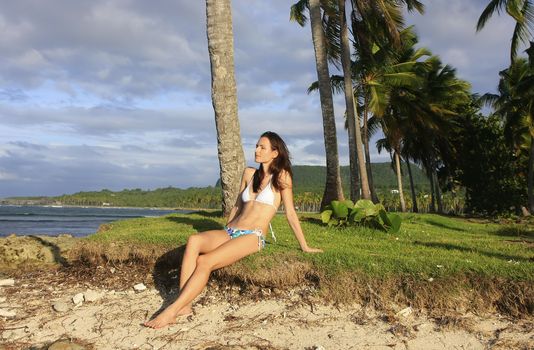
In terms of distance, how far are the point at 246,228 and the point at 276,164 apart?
2.77 ft

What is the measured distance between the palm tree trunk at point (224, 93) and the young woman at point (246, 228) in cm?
405

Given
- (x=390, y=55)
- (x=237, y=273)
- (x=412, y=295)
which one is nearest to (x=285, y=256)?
(x=237, y=273)

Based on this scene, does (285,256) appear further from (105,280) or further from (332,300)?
(105,280)

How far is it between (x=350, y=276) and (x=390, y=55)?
18.3 m

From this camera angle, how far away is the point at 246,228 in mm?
5566

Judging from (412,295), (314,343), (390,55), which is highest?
(390,55)

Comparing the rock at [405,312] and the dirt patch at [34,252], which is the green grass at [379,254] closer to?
the rock at [405,312]

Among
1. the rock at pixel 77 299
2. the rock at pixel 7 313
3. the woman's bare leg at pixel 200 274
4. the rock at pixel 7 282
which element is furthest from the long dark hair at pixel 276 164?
the rock at pixel 7 282

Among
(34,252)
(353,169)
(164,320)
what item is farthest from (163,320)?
(353,169)

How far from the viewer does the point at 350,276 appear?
17.7 ft

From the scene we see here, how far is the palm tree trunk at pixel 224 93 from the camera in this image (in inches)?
396

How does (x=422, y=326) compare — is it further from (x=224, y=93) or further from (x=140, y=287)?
(x=224, y=93)

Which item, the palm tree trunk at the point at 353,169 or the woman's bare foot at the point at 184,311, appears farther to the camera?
the palm tree trunk at the point at 353,169

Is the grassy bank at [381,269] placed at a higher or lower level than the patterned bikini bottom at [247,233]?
lower
